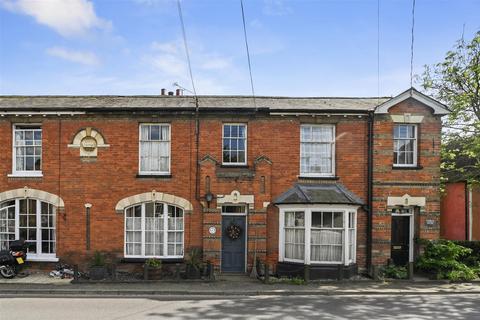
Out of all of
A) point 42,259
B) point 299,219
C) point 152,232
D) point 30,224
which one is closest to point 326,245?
point 299,219

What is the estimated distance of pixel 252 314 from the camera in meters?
9.43

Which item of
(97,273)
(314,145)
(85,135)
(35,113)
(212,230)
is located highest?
(35,113)

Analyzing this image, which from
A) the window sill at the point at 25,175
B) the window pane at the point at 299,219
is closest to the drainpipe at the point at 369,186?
the window pane at the point at 299,219

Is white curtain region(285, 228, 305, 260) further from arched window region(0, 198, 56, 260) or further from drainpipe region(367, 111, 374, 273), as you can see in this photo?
arched window region(0, 198, 56, 260)

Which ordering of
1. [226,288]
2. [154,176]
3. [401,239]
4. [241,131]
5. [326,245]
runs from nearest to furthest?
[226,288] < [326,245] < [154,176] < [241,131] < [401,239]

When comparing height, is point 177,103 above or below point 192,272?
above

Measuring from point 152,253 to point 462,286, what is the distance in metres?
10.9

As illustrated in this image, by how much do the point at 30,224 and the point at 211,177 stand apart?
7.10 metres

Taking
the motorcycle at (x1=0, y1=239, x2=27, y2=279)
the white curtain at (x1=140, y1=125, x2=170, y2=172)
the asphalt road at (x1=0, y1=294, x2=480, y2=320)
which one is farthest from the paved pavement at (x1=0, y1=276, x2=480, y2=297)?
the white curtain at (x1=140, y1=125, x2=170, y2=172)

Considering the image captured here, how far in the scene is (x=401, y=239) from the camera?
14766mm

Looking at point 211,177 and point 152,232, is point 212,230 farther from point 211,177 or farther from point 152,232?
point 152,232

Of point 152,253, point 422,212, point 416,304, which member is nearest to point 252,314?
point 416,304

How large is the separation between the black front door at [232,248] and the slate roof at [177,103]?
440 centimetres

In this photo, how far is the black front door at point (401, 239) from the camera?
14.7m
